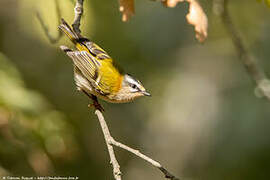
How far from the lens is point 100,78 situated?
14.4 feet

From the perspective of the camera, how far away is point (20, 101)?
392 cm

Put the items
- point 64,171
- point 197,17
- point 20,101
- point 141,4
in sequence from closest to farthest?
1. point 197,17
2. point 20,101
3. point 64,171
4. point 141,4

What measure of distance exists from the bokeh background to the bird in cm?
283

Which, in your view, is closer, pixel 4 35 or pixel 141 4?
pixel 4 35

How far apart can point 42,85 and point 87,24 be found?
289 cm

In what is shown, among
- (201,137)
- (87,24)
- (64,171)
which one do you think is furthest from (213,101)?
(87,24)

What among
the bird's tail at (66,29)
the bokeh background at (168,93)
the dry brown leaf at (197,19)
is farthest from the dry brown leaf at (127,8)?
the bokeh background at (168,93)

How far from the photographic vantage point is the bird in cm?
427

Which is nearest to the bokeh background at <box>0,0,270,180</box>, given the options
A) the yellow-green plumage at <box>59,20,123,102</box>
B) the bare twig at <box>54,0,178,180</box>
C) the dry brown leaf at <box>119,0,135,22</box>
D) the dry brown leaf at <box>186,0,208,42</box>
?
the yellow-green plumage at <box>59,20,123,102</box>

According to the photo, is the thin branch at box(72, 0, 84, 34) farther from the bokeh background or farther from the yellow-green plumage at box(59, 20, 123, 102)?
the bokeh background

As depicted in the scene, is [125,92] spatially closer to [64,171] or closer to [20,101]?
[20,101]

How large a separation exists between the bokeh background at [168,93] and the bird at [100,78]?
9.30 feet

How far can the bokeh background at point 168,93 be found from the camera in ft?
25.7

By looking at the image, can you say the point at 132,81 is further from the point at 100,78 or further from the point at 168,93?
the point at 168,93
